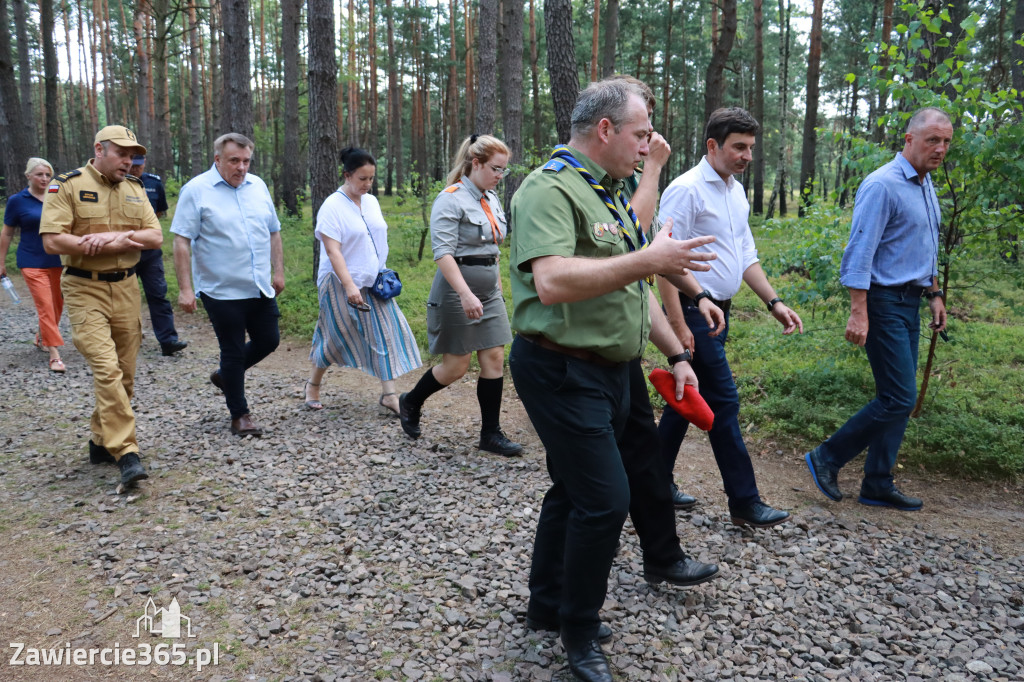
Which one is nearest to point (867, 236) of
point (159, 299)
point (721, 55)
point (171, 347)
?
point (171, 347)

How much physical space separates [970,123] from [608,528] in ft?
13.7

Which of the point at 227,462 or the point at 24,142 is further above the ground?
the point at 24,142

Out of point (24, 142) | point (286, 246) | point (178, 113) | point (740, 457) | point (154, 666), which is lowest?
point (154, 666)

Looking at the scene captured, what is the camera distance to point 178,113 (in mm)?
45031

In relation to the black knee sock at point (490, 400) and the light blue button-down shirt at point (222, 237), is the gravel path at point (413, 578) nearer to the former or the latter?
the black knee sock at point (490, 400)

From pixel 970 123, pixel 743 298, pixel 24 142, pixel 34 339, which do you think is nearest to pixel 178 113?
pixel 24 142

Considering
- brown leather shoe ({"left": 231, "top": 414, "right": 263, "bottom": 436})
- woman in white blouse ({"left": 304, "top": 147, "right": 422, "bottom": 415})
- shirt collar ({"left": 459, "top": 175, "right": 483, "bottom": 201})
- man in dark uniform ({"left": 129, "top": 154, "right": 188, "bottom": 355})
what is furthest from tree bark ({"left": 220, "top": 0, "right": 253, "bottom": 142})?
shirt collar ({"left": 459, "top": 175, "right": 483, "bottom": 201})

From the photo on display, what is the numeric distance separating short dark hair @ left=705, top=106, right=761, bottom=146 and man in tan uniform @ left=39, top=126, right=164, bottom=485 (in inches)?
140

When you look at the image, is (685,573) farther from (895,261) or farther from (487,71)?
(487,71)

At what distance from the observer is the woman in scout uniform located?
4.99 m

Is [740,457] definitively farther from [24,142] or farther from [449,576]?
[24,142]

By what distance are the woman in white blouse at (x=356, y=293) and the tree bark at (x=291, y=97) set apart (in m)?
15.2

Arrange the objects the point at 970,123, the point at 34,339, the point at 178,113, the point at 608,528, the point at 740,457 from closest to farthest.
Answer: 1. the point at 608,528
2. the point at 740,457
3. the point at 970,123
4. the point at 34,339
5. the point at 178,113

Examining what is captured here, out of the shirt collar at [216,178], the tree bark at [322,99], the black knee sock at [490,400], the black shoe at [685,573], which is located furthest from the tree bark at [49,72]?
the black shoe at [685,573]
